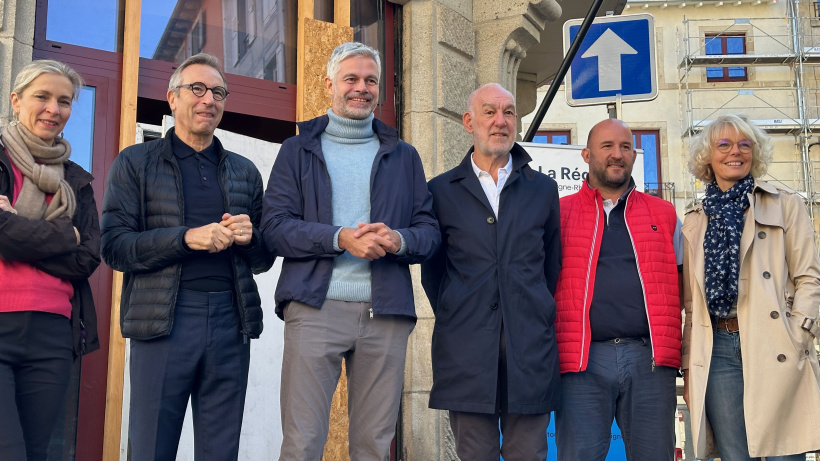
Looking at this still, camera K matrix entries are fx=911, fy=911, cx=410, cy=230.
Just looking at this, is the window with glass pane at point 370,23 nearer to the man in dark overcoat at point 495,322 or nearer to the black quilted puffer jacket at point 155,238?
the man in dark overcoat at point 495,322

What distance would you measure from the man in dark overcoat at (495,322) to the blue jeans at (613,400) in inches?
8.0

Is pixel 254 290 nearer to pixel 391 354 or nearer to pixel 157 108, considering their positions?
pixel 391 354

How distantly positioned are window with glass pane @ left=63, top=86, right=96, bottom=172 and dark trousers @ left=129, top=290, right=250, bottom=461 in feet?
7.28

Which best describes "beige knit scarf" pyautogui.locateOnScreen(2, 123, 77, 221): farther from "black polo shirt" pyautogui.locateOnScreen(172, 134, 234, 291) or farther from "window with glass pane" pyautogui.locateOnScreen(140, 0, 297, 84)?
"window with glass pane" pyautogui.locateOnScreen(140, 0, 297, 84)

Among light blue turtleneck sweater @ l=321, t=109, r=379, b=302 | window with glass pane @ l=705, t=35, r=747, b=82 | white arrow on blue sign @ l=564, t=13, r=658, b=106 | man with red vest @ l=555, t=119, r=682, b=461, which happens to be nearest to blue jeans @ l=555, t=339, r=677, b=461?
man with red vest @ l=555, t=119, r=682, b=461

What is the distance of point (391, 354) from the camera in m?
3.75

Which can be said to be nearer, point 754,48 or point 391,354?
point 391,354

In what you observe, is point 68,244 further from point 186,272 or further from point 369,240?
point 369,240

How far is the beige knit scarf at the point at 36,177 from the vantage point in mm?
3705

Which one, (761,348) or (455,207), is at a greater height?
(455,207)

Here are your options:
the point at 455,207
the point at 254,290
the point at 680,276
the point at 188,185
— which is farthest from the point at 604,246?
the point at 188,185

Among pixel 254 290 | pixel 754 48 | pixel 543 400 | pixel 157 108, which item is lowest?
pixel 543 400

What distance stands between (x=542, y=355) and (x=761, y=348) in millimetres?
987

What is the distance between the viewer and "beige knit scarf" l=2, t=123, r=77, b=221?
371 cm
